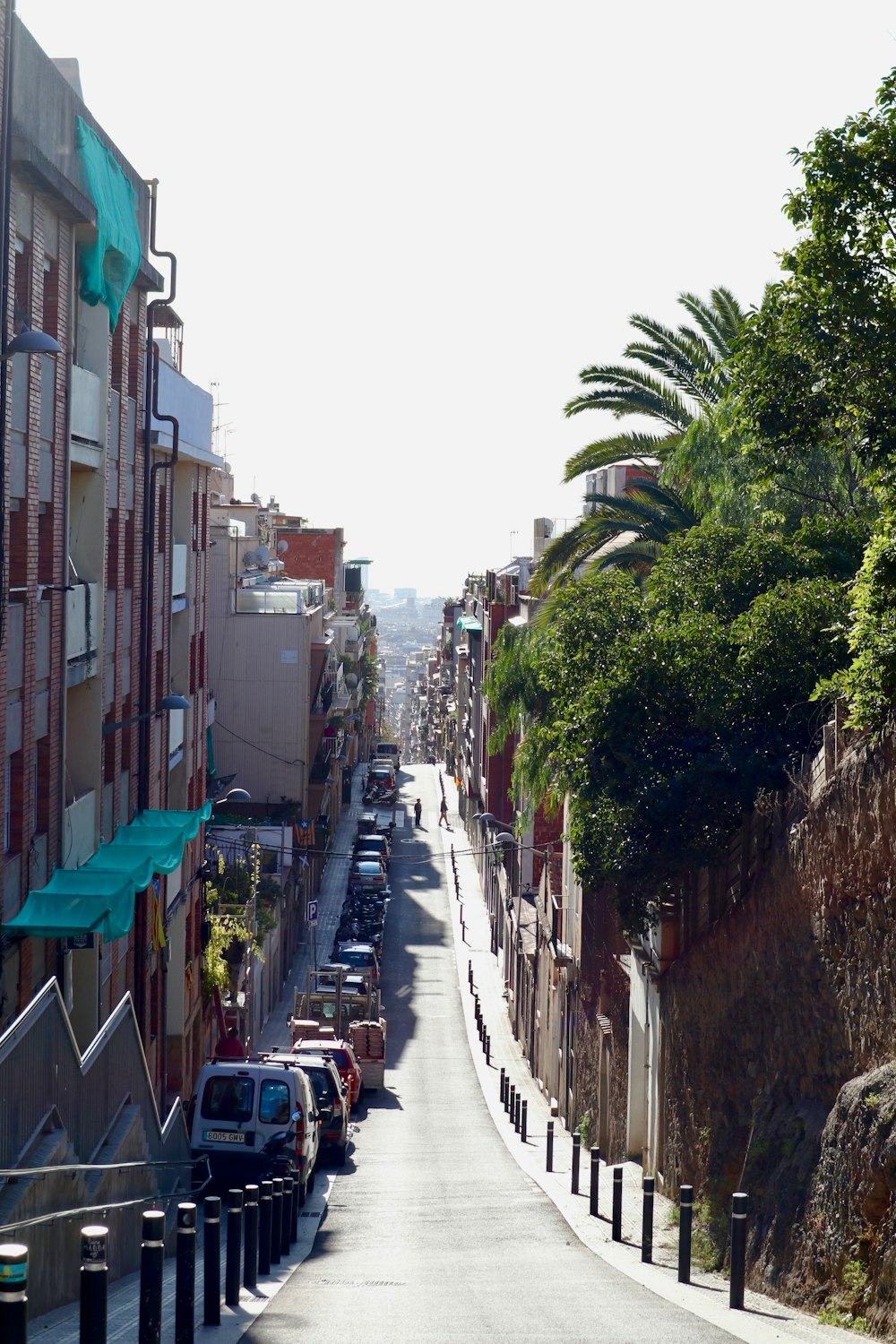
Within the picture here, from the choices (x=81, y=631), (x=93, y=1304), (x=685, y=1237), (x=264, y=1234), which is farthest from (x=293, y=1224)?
(x=93, y=1304)

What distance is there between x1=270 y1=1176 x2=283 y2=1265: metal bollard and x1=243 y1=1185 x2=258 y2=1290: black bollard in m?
1.14

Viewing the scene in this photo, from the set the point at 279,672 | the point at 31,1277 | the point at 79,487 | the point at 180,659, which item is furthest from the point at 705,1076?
the point at 279,672

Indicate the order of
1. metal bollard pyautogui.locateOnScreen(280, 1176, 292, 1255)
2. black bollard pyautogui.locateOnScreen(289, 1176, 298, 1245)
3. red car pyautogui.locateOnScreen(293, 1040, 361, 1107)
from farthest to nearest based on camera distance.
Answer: red car pyautogui.locateOnScreen(293, 1040, 361, 1107) → black bollard pyautogui.locateOnScreen(289, 1176, 298, 1245) → metal bollard pyautogui.locateOnScreen(280, 1176, 292, 1255)

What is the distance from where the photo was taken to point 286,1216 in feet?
50.4

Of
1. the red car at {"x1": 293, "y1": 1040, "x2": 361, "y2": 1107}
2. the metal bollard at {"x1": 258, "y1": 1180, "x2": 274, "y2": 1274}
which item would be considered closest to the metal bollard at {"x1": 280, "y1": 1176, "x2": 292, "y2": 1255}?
the metal bollard at {"x1": 258, "y1": 1180, "x2": 274, "y2": 1274}

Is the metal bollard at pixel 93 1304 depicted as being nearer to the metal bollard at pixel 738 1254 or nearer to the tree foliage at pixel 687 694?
the metal bollard at pixel 738 1254

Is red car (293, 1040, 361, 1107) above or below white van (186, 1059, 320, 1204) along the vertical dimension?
below

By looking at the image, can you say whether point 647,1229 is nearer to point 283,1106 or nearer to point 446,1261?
point 446,1261

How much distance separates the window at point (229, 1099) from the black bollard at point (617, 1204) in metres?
5.91

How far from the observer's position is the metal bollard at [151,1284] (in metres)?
7.56

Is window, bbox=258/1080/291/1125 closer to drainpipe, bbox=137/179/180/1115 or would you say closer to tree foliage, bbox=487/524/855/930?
tree foliage, bbox=487/524/855/930

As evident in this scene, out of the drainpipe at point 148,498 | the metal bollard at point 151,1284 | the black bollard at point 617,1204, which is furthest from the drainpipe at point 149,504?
the metal bollard at point 151,1284

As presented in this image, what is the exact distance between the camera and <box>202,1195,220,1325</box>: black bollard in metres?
9.94

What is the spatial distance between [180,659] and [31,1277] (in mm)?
24018
